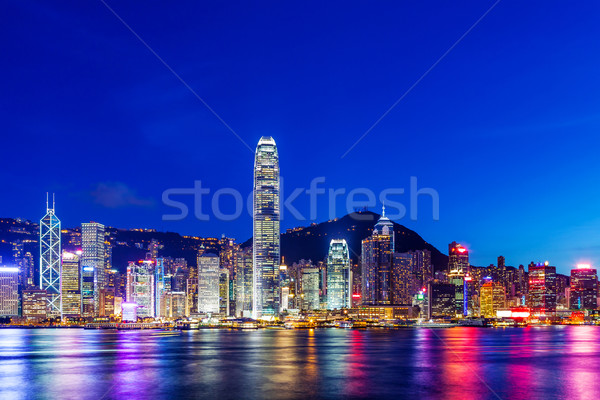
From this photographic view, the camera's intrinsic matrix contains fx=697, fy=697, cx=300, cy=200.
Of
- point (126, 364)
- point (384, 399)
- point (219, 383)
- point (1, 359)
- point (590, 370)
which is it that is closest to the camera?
point (384, 399)

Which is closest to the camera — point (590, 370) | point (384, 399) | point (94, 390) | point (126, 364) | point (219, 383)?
point (384, 399)

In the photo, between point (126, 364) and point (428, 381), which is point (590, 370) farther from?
point (126, 364)

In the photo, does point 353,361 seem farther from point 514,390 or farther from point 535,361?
point 514,390

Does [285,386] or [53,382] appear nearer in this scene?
[285,386]

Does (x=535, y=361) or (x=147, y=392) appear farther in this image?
(x=535, y=361)

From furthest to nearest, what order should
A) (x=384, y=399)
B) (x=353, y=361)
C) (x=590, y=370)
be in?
1. (x=353, y=361)
2. (x=590, y=370)
3. (x=384, y=399)

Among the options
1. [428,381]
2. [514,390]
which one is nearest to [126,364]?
Result: [428,381]

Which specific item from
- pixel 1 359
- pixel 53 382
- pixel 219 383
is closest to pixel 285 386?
pixel 219 383

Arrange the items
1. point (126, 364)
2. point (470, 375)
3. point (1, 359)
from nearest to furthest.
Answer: point (470, 375)
point (126, 364)
point (1, 359)

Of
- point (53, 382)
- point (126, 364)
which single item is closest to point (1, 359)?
point (126, 364)
